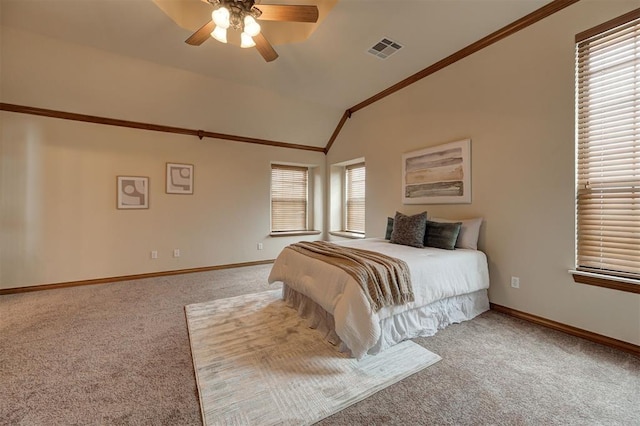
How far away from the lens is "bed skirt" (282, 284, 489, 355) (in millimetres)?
2114

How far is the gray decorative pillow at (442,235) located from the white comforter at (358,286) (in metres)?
0.12

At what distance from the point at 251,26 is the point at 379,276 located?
88.8 inches

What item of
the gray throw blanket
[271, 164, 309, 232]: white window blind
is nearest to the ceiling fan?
the gray throw blanket

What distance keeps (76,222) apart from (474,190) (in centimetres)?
545

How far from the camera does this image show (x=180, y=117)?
13.7ft

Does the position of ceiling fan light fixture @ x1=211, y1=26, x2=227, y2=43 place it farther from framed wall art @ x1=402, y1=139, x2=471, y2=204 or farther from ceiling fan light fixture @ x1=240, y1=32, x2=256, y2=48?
framed wall art @ x1=402, y1=139, x2=471, y2=204

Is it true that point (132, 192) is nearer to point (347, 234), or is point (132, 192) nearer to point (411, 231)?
point (347, 234)

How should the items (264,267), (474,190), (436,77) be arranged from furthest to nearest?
(264,267), (436,77), (474,190)

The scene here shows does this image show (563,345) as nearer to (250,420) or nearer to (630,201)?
(630,201)

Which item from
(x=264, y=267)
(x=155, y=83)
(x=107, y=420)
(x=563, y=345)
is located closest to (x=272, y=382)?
(x=107, y=420)

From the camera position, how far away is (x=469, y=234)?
292cm

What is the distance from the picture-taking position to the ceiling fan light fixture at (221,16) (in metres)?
1.95

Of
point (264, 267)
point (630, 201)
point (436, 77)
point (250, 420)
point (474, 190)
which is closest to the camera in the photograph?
point (250, 420)

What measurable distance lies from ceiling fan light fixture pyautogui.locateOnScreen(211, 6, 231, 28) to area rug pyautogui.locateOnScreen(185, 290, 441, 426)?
2615 millimetres
